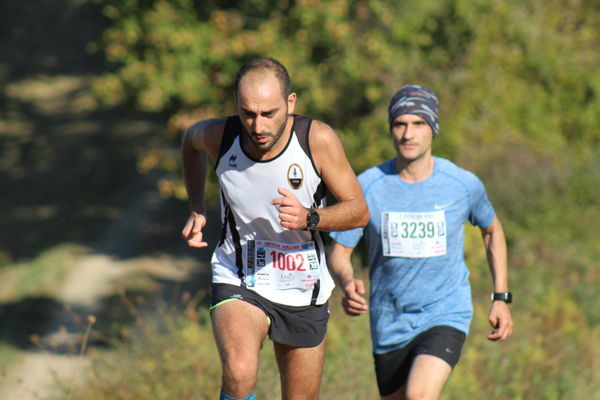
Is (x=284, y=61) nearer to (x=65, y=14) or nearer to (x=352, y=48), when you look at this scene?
(x=352, y=48)

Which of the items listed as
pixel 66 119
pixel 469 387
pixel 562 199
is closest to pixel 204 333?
pixel 469 387

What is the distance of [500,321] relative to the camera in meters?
5.24

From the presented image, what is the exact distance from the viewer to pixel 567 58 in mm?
18859

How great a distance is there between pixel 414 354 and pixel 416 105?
1.45 m

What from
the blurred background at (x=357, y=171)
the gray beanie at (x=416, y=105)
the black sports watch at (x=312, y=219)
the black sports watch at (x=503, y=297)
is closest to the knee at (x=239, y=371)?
the black sports watch at (x=312, y=219)

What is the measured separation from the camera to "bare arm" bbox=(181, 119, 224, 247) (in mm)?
4614

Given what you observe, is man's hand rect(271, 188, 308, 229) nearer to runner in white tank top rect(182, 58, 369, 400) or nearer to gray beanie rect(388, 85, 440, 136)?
runner in white tank top rect(182, 58, 369, 400)

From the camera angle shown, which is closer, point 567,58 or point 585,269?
point 585,269

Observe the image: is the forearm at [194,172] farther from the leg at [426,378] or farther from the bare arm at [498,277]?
the bare arm at [498,277]

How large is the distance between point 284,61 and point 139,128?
1713cm

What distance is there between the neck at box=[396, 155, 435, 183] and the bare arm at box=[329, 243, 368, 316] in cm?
55

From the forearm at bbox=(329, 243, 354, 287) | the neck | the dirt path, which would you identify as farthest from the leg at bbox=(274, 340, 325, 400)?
the dirt path

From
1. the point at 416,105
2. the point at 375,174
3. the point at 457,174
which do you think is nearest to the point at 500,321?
the point at 457,174

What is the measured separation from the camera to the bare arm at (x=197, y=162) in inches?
182
